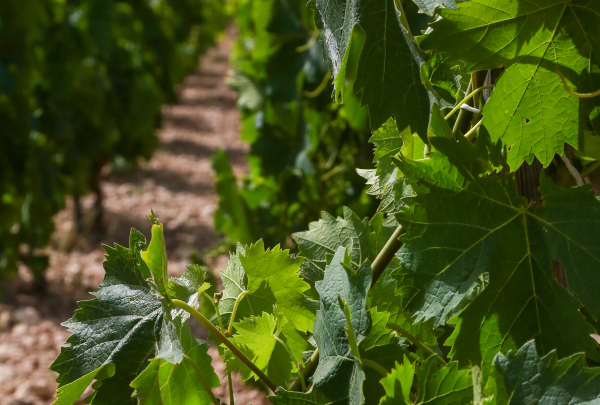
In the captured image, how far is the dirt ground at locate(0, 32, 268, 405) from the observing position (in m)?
3.68

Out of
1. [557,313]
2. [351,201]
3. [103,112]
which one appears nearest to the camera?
[557,313]

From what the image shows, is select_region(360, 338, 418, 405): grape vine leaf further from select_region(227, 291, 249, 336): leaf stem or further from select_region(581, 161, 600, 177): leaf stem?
select_region(581, 161, 600, 177): leaf stem

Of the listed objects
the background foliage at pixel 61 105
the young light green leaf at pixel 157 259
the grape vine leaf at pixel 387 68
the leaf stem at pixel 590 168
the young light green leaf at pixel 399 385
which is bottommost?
the young light green leaf at pixel 399 385

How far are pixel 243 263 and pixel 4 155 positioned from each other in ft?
13.4

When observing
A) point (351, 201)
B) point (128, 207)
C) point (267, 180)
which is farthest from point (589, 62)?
point (128, 207)

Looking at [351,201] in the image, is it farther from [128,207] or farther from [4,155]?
[128,207]

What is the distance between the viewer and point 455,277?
23.4 inches

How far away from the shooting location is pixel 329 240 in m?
0.86

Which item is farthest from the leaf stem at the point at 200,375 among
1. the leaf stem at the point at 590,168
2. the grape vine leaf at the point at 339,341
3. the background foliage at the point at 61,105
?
the background foliage at the point at 61,105

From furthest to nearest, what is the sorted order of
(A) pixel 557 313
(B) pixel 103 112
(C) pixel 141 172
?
(C) pixel 141 172 → (B) pixel 103 112 → (A) pixel 557 313

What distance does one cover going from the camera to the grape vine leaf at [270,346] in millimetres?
687

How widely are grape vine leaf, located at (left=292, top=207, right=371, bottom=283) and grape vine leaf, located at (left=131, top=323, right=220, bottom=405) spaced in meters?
0.20

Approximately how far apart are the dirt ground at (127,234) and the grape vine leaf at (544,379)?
2.13m

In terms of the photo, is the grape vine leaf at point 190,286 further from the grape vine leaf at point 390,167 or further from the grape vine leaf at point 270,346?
the grape vine leaf at point 390,167
